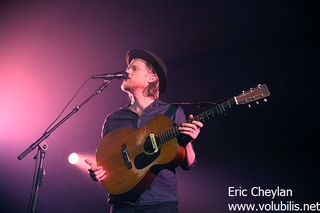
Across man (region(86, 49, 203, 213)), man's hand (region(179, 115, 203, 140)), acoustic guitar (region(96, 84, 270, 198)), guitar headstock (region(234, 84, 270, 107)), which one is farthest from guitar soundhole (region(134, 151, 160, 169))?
guitar headstock (region(234, 84, 270, 107))

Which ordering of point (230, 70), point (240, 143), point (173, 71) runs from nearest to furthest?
point (240, 143) < point (230, 70) < point (173, 71)

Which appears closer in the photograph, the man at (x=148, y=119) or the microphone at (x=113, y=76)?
the man at (x=148, y=119)

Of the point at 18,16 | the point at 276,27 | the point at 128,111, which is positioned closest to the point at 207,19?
the point at 276,27

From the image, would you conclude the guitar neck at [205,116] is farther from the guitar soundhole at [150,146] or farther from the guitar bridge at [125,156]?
the guitar bridge at [125,156]

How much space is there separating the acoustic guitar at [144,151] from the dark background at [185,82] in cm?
190

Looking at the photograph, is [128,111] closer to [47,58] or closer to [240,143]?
[240,143]

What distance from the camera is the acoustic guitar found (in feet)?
9.05

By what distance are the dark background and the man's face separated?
1.63 meters

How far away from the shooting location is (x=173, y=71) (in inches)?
228

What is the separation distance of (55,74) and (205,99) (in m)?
2.62

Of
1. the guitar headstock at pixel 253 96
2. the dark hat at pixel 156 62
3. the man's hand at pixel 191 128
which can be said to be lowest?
the man's hand at pixel 191 128

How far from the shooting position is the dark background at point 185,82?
14.5ft

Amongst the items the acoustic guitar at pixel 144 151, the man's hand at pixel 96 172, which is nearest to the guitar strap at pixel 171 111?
the acoustic guitar at pixel 144 151

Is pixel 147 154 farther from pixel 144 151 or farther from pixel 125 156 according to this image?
pixel 125 156
